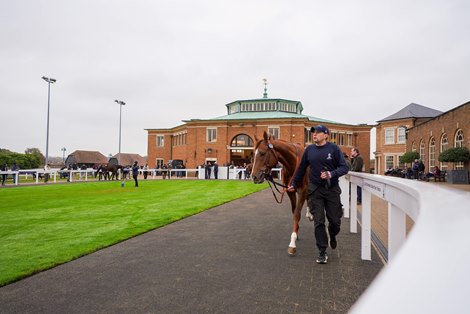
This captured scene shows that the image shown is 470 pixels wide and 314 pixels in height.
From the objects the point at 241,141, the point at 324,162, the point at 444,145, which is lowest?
the point at 324,162

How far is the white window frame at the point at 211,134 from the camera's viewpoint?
42.5 m

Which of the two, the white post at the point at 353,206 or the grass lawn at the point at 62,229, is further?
the white post at the point at 353,206

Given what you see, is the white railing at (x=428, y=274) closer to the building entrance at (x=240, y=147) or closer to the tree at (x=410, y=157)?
the tree at (x=410, y=157)

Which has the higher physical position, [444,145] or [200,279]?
[444,145]

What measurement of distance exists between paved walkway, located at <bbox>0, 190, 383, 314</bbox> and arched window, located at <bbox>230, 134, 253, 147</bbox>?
36.1m

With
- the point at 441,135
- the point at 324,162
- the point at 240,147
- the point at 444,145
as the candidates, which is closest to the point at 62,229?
the point at 324,162

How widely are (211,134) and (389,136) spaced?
25.8 meters

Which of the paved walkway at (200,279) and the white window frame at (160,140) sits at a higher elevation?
the white window frame at (160,140)

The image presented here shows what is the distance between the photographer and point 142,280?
3736 millimetres

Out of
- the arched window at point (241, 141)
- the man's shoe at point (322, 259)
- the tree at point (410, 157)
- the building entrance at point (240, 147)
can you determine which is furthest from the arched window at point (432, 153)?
the man's shoe at point (322, 259)

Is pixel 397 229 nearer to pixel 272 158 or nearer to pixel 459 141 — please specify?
pixel 272 158

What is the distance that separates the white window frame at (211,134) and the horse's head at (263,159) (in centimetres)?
3685

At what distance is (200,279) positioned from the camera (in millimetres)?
3748

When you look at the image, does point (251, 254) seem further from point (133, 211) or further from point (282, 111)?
point (282, 111)
